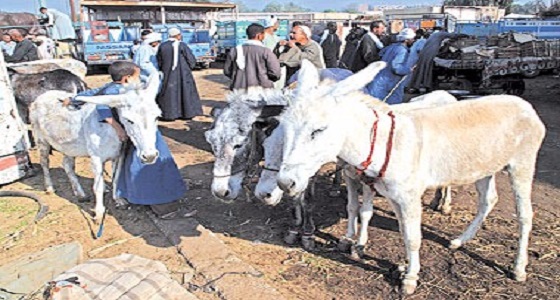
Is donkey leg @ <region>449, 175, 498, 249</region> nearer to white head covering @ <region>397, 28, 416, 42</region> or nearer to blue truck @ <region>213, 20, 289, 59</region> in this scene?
white head covering @ <region>397, 28, 416, 42</region>

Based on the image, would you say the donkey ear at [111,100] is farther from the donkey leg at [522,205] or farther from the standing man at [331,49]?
the standing man at [331,49]

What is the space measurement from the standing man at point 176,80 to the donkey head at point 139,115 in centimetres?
415

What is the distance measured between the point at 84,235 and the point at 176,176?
3.66 feet

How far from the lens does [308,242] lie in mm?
4078

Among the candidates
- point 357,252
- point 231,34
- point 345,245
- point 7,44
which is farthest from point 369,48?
point 231,34

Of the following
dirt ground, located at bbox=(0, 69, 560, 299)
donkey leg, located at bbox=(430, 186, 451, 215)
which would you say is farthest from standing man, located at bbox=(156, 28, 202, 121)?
donkey leg, located at bbox=(430, 186, 451, 215)

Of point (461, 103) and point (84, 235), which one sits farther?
point (84, 235)

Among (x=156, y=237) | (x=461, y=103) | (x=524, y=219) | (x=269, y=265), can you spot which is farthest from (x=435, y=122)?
(x=156, y=237)

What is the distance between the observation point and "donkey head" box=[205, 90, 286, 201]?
3523 mm

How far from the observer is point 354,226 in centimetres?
413

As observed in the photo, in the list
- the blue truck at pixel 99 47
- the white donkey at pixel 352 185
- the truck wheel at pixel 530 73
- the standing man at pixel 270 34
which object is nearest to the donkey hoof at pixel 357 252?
the white donkey at pixel 352 185

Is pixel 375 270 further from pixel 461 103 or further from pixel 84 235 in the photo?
pixel 84 235

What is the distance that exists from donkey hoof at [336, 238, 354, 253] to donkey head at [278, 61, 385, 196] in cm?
153

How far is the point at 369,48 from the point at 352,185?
13.6ft
